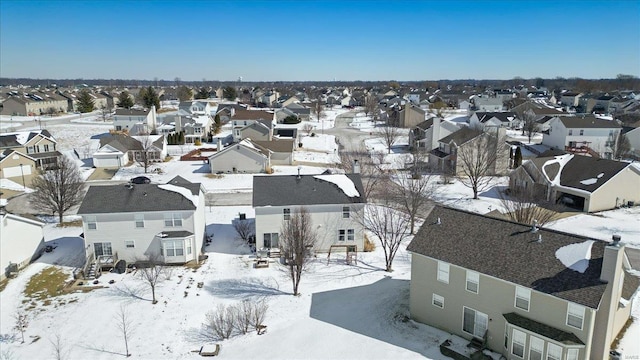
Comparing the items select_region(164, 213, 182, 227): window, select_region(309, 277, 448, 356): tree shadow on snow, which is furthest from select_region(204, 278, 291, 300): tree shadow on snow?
select_region(164, 213, 182, 227): window

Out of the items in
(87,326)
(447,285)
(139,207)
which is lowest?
(87,326)

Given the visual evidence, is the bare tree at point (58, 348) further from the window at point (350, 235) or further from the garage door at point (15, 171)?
the garage door at point (15, 171)

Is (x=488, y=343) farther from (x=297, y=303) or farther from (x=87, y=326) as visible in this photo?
(x=87, y=326)

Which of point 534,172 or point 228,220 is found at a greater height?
point 534,172

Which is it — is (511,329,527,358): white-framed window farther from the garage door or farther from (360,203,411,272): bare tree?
the garage door

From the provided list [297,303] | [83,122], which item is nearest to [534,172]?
[297,303]

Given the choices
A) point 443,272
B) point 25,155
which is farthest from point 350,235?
point 25,155

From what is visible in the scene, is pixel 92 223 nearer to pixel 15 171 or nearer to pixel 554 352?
pixel 554 352
